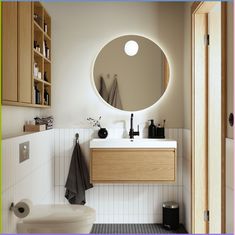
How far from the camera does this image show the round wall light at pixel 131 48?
8.80 feet

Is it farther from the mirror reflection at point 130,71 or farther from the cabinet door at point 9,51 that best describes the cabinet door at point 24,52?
the mirror reflection at point 130,71

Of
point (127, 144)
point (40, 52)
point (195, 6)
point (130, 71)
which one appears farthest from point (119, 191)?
point (195, 6)

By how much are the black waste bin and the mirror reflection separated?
83 cm

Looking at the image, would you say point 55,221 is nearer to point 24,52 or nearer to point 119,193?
point 24,52

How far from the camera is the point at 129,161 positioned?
240 cm

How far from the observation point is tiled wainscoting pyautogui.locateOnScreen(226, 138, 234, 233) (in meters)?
1.49

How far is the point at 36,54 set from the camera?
2.25 meters

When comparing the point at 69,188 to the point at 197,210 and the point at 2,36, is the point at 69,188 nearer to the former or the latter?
the point at 197,210

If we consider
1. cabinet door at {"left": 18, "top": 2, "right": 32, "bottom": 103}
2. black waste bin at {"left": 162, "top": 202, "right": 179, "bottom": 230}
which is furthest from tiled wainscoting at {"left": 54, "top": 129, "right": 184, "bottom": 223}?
cabinet door at {"left": 18, "top": 2, "right": 32, "bottom": 103}

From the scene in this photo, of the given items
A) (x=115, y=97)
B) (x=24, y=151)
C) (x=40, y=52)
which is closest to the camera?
(x=24, y=151)

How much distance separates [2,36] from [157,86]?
1.48 metres

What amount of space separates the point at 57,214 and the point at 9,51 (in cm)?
78

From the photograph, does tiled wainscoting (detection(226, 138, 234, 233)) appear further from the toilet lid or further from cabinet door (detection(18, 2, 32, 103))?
cabinet door (detection(18, 2, 32, 103))

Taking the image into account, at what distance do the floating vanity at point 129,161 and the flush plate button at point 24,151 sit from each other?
0.65 metres
